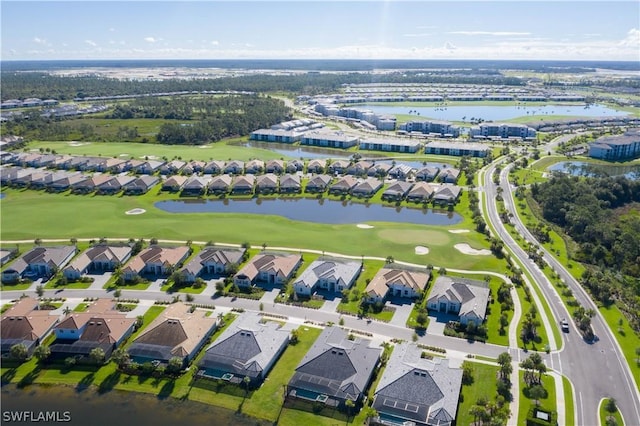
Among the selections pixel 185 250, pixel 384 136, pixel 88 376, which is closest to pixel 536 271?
pixel 185 250

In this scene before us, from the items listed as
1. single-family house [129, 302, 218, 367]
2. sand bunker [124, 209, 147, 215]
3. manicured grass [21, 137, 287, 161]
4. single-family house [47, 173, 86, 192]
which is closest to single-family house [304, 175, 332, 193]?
manicured grass [21, 137, 287, 161]

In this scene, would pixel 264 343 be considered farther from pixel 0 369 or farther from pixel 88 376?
pixel 0 369

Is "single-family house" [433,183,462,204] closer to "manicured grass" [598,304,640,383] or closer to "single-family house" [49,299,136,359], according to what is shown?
"manicured grass" [598,304,640,383]

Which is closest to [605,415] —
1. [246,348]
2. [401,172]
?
[246,348]

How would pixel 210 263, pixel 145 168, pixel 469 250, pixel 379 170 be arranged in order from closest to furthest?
pixel 210 263 < pixel 469 250 < pixel 379 170 < pixel 145 168

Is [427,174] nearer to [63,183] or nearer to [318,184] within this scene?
[318,184]

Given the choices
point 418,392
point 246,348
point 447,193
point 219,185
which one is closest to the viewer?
point 418,392

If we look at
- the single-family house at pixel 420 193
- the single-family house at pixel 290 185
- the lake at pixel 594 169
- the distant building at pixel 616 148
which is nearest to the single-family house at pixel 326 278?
the single-family house at pixel 420 193
